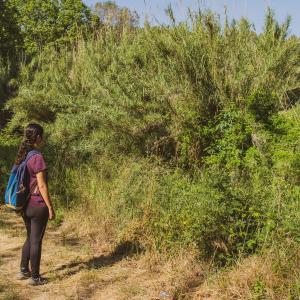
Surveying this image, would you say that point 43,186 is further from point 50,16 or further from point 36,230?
point 50,16

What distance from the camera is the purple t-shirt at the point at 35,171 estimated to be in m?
4.86

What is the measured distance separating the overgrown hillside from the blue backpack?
1632 millimetres

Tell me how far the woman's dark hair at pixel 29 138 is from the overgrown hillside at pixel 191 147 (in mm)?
1787

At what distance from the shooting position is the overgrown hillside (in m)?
4.97

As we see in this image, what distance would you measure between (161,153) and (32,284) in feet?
12.3

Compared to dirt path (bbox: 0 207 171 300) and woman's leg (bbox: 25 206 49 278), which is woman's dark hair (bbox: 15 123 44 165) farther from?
dirt path (bbox: 0 207 171 300)

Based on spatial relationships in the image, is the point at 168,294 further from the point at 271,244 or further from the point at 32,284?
the point at 32,284

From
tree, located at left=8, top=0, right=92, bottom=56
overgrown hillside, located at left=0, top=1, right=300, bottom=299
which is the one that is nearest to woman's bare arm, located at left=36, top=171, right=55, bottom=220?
overgrown hillside, located at left=0, top=1, right=300, bottom=299

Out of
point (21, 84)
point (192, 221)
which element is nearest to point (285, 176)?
point (192, 221)

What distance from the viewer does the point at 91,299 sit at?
4648 millimetres

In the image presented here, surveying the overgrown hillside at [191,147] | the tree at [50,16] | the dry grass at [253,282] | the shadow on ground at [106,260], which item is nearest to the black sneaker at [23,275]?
the shadow on ground at [106,260]

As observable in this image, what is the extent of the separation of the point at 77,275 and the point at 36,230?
2.35 ft

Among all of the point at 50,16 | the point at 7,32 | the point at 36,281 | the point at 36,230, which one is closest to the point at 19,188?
the point at 36,230

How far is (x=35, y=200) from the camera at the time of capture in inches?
193
